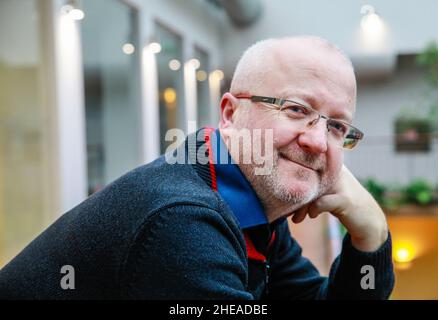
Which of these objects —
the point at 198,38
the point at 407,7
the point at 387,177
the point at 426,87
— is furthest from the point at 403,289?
the point at 426,87

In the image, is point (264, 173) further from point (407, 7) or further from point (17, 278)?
point (407, 7)

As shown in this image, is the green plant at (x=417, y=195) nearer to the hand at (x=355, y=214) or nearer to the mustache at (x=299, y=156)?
the hand at (x=355, y=214)

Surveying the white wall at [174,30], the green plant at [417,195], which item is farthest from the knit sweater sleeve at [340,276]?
the green plant at [417,195]

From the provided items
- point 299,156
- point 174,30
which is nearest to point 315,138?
point 299,156

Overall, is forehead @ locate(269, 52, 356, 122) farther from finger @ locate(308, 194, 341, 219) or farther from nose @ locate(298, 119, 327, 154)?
finger @ locate(308, 194, 341, 219)

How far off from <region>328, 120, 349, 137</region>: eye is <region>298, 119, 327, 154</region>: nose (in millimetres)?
10

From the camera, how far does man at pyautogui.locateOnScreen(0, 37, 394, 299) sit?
0.43 m

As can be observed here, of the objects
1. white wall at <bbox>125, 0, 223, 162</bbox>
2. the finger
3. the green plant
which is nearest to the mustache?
the finger

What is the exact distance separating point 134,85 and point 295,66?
2916 millimetres

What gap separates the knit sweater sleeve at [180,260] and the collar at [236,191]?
0.05 metres

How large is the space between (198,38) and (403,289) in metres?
3.57

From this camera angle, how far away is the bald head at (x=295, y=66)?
497 millimetres

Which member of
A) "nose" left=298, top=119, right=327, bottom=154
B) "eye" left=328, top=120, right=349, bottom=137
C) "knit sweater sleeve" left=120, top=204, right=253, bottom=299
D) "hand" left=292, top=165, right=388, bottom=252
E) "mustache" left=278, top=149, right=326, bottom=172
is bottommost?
"knit sweater sleeve" left=120, top=204, right=253, bottom=299

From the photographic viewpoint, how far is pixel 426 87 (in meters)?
5.58
